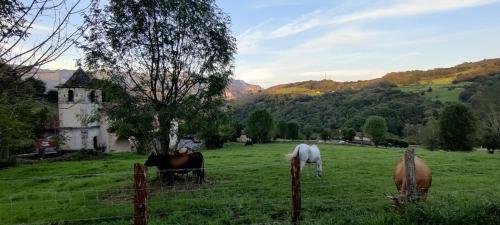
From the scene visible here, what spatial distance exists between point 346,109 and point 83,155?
67.6m

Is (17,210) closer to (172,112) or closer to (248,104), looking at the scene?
(172,112)

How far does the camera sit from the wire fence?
9750 mm

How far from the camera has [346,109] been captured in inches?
3708

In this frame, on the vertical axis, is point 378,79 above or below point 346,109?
above

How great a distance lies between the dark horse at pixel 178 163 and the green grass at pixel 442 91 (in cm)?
9177

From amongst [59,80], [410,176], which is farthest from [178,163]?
[59,80]

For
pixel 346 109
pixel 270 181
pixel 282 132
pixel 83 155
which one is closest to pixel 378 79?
pixel 346 109

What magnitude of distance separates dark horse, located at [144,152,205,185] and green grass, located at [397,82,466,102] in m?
91.8

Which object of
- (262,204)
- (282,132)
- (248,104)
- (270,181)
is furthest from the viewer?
(248,104)

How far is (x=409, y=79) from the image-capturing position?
464 ft

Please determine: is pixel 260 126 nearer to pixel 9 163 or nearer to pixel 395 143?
pixel 395 143

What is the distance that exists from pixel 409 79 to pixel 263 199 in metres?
140

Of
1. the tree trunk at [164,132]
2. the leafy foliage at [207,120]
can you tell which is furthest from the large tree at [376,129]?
the tree trunk at [164,132]

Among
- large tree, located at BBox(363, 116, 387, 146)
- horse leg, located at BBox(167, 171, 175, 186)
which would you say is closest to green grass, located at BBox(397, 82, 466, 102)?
large tree, located at BBox(363, 116, 387, 146)
